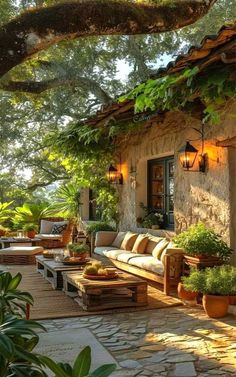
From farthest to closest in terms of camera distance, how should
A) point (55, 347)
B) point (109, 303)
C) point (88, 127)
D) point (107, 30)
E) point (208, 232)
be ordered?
point (88, 127), point (208, 232), point (109, 303), point (55, 347), point (107, 30)

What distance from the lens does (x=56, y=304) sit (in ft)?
18.1

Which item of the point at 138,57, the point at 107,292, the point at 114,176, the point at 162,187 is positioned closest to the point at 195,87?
the point at 107,292

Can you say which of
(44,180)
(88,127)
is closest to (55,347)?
(88,127)

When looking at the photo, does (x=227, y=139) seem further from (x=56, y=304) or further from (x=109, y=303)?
(x=56, y=304)

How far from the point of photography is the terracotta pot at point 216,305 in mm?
4875

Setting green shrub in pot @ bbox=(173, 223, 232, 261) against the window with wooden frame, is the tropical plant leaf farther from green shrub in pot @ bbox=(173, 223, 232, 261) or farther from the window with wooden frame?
the window with wooden frame

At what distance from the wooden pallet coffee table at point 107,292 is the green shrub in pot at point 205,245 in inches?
32.5

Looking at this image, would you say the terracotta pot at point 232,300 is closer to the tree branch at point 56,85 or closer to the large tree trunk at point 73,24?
the large tree trunk at point 73,24

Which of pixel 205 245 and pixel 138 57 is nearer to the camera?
pixel 205 245

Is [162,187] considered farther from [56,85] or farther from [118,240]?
[56,85]

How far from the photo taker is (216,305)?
4875mm

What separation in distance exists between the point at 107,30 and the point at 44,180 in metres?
13.7

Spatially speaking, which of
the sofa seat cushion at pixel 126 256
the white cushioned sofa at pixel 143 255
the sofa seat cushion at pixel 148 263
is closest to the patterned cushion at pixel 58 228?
the white cushioned sofa at pixel 143 255

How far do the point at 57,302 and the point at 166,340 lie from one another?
2053 mm
